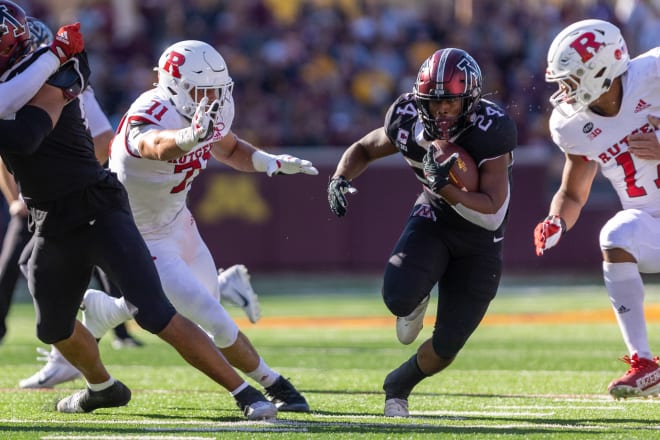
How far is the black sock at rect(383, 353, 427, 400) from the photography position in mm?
5297

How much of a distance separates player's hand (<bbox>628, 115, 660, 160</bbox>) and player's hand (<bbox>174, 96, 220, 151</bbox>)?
78.1 inches

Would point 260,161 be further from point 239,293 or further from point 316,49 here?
point 316,49

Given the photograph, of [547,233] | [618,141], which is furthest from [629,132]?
[547,233]

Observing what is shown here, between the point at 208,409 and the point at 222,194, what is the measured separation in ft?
31.6

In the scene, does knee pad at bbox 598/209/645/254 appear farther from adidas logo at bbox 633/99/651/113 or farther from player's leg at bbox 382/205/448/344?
player's leg at bbox 382/205/448/344

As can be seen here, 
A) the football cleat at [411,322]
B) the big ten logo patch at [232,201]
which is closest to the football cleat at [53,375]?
the football cleat at [411,322]

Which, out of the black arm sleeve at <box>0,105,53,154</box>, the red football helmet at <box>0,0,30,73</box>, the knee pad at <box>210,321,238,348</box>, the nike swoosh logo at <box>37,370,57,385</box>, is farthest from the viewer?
the nike swoosh logo at <box>37,370,57,385</box>

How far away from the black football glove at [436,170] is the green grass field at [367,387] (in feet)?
3.12

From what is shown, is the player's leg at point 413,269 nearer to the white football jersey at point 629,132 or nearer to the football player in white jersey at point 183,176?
the football player in white jersey at point 183,176

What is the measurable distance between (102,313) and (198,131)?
1.50m

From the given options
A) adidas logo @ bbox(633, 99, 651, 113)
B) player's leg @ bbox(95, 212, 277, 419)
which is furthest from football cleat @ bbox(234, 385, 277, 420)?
adidas logo @ bbox(633, 99, 651, 113)

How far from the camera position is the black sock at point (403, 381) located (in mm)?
5297

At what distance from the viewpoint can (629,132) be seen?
5613mm

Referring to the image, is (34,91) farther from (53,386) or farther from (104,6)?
(104,6)
